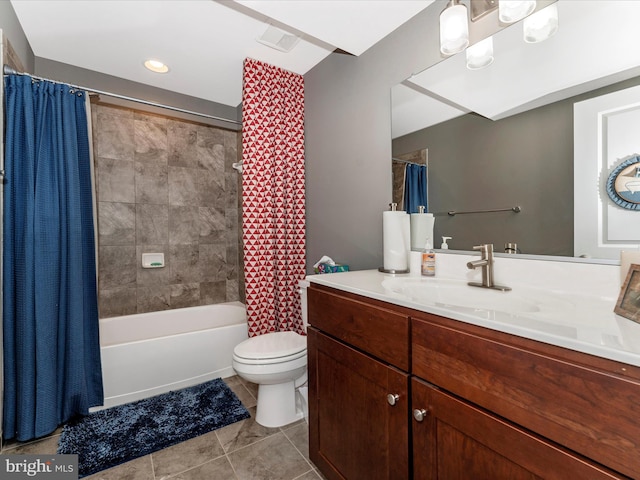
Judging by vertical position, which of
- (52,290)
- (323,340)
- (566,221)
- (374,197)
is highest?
(374,197)

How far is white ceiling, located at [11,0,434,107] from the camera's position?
151 centimetres

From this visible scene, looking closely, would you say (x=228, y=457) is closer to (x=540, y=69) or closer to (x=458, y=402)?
(x=458, y=402)

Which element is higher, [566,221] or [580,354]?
[566,221]

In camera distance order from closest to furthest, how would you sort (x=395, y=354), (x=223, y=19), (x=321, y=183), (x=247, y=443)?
(x=395, y=354) → (x=247, y=443) → (x=223, y=19) → (x=321, y=183)

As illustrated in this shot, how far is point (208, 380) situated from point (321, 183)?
1.71 m

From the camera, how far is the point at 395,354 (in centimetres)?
92

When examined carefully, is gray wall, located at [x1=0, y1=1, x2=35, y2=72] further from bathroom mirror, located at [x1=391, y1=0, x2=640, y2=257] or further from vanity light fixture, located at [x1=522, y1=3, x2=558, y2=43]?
vanity light fixture, located at [x1=522, y1=3, x2=558, y2=43]

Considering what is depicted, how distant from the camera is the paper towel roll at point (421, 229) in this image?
60.2 inches

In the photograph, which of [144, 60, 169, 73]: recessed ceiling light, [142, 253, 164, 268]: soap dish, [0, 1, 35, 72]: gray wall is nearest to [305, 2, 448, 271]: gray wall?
[144, 60, 169, 73]: recessed ceiling light

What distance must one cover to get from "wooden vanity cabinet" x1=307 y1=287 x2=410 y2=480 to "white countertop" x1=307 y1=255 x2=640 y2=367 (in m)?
0.09

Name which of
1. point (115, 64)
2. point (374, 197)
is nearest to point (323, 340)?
point (374, 197)

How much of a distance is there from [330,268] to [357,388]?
2.97 ft

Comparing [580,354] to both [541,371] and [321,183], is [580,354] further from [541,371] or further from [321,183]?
[321,183]

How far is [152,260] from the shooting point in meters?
2.68
